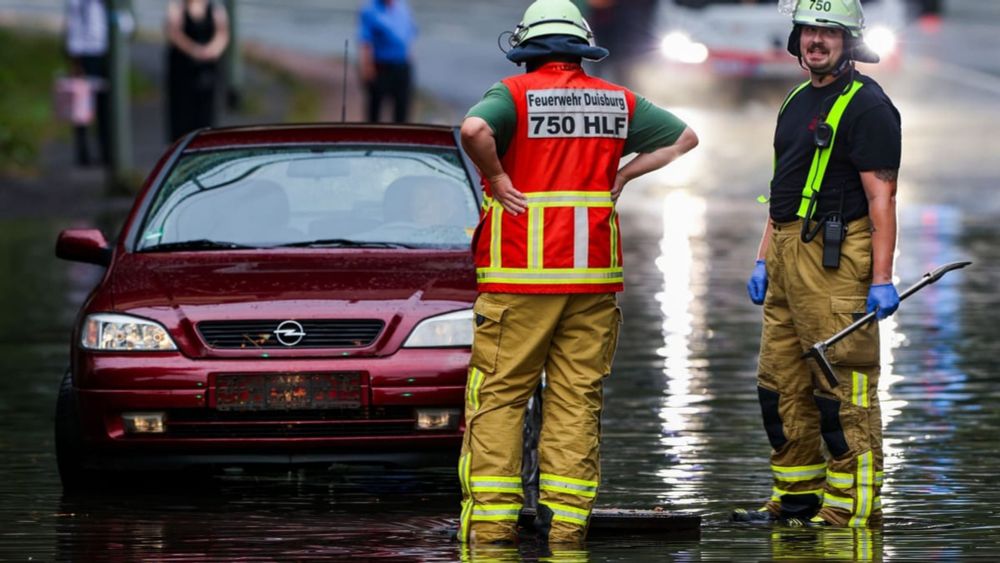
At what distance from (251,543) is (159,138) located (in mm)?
18403

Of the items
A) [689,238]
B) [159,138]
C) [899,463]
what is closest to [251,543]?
[899,463]

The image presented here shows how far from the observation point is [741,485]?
8695 millimetres

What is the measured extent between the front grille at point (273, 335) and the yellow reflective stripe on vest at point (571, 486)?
4.21 feet

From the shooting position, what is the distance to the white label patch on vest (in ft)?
24.1

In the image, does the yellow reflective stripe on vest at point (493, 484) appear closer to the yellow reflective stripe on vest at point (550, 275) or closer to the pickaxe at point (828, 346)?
the yellow reflective stripe on vest at point (550, 275)

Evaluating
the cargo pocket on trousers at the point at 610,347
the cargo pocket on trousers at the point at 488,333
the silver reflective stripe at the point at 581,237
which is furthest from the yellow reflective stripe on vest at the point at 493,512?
the silver reflective stripe at the point at 581,237

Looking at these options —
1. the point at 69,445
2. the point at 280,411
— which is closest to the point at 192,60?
the point at 69,445

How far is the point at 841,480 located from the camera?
305 inches

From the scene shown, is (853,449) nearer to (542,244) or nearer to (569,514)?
(569,514)

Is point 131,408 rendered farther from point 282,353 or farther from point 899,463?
point 899,463

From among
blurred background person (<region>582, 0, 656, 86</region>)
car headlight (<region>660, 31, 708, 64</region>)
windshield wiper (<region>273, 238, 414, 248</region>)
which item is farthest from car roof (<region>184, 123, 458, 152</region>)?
blurred background person (<region>582, 0, 656, 86</region>)

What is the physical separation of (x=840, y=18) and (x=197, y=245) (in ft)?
9.66

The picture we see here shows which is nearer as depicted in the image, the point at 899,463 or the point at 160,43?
the point at 899,463

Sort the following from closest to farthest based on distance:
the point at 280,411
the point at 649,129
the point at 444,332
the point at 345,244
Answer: the point at 649,129 < the point at 280,411 < the point at 444,332 < the point at 345,244
